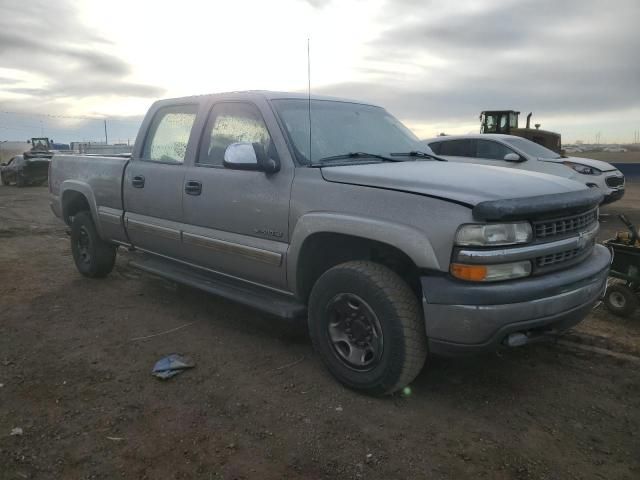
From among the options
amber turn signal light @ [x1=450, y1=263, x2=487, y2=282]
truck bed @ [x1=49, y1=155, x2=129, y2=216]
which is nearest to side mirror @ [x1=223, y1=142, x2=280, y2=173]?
amber turn signal light @ [x1=450, y1=263, x2=487, y2=282]

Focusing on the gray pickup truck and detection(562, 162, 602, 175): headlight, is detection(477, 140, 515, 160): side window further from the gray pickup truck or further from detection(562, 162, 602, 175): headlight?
the gray pickup truck

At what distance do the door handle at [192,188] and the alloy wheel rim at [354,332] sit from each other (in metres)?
1.55

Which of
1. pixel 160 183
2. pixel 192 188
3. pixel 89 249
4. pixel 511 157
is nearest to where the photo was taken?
pixel 192 188

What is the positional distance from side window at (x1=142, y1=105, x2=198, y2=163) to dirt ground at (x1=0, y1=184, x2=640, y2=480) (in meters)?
1.47

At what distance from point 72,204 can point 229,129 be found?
2976 millimetres

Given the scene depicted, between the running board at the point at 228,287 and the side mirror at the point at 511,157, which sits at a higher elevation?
the side mirror at the point at 511,157

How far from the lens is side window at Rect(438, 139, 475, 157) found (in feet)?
34.1

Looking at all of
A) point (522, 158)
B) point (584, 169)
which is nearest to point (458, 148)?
point (522, 158)

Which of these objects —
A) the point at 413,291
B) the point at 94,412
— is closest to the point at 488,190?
the point at 413,291

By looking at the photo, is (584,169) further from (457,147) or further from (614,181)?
(457,147)

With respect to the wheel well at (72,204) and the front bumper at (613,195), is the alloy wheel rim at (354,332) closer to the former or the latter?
the wheel well at (72,204)

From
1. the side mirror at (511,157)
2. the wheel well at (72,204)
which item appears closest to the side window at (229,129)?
the wheel well at (72,204)

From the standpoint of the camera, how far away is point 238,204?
379 cm

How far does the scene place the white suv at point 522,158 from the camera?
32.1 ft
